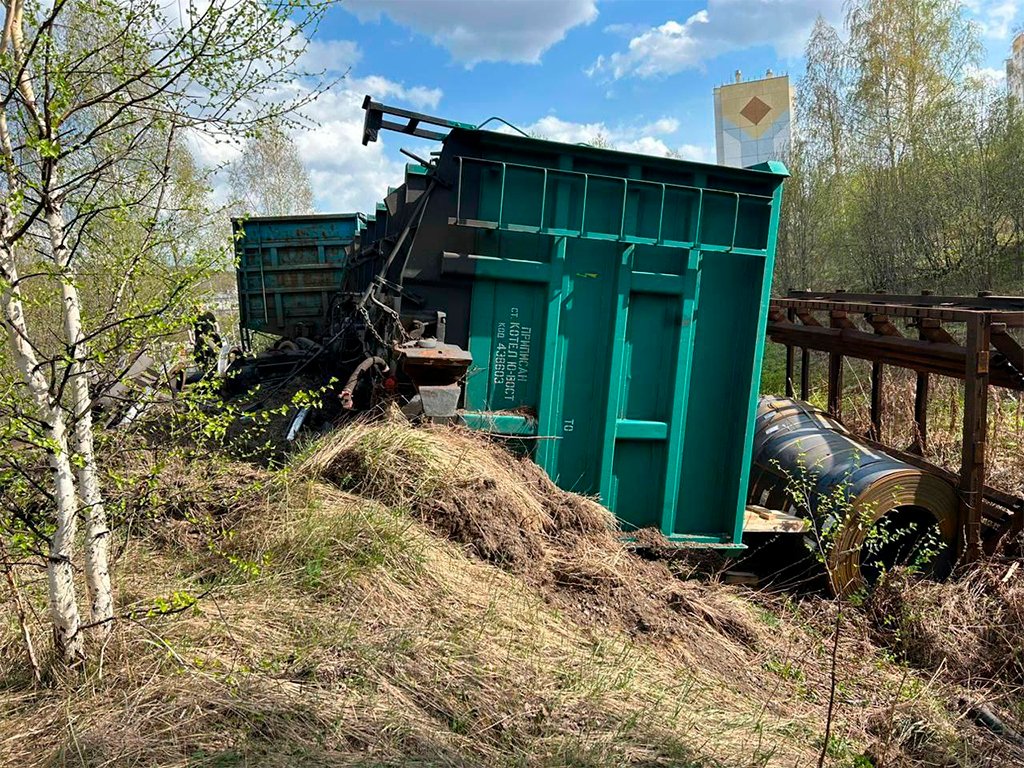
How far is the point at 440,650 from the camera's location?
2830 millimetres

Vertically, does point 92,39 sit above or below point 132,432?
above

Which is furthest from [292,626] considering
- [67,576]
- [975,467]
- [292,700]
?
[975,467]

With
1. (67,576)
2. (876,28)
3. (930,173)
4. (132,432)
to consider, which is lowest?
(67,576)

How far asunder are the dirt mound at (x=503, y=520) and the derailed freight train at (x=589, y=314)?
32cm

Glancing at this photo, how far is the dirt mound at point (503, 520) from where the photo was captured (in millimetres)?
3641

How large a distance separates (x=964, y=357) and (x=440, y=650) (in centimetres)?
458

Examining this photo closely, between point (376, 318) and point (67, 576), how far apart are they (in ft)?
7.99

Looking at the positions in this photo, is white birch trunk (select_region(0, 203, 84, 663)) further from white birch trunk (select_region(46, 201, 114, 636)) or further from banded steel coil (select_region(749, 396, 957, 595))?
banded steel coil (select_region(749, 396, 957, 595))

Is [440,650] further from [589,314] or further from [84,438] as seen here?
[589,314]

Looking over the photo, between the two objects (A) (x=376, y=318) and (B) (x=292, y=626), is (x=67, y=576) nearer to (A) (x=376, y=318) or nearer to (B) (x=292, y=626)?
(B) (x=292, y=626)

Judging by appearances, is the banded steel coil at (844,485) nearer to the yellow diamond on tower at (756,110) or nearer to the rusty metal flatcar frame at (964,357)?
the rusty metal flatcar frame at (964,357)

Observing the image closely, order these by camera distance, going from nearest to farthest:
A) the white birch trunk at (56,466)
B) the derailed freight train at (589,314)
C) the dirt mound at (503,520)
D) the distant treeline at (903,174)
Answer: the white birch trunk at (56,466) < the dirt mound at (503,520) < the derailed freight train at (589,314) < the distant treeline at (903,174)

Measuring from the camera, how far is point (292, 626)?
2.81 m

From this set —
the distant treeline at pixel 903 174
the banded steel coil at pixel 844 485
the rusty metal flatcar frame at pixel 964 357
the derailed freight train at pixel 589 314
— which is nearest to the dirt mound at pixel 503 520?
the derailed freight train at pixel 589 314
